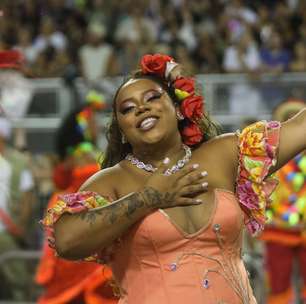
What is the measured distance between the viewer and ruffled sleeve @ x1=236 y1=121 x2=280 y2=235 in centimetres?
391

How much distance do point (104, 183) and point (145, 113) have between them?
31 cm

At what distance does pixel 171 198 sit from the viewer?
3.79 meters

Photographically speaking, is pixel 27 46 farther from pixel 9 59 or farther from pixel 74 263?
pixel 9 59

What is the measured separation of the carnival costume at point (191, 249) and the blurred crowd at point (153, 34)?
21.8 ft

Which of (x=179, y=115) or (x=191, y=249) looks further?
(x=179, y=115)

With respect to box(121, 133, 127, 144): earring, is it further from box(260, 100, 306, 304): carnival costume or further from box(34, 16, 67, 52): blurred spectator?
box(34, 16, 67, 52): blurred spectator

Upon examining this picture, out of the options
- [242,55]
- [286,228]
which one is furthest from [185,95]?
[242,55]

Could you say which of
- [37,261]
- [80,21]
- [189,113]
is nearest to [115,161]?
[189,113]

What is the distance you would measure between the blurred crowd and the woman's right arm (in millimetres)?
6824

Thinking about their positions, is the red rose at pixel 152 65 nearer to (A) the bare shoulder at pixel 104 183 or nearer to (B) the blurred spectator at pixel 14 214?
(A) the bare shoulder at pixel 104 183

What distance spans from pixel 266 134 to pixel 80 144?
3.29 m

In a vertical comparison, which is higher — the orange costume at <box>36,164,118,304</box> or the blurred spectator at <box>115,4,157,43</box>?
the blurred spectator at <box>115,4,157,43</box>

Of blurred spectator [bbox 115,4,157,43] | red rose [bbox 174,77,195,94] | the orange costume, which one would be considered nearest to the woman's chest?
red rose [bbox 174,77,195,94]

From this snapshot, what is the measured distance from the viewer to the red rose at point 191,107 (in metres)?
3.99
